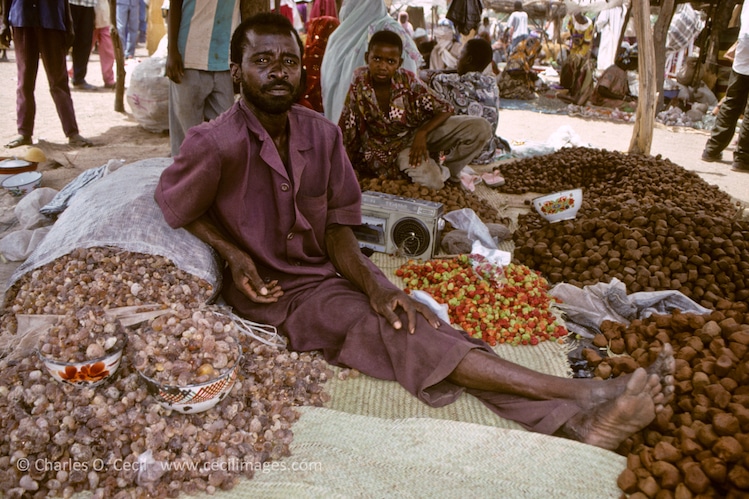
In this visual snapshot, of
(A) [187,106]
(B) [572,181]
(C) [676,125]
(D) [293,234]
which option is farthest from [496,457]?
(C) [676,125]

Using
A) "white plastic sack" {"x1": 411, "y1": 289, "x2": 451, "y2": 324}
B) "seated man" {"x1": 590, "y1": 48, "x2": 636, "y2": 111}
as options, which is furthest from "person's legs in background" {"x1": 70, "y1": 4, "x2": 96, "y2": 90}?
"seated man" {"x1": 590, "y1": 48, "x2": 636, "y2": 111}

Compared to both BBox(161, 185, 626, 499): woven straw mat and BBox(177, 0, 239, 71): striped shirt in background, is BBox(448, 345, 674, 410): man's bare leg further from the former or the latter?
BBox(177, 0, 239, 71): striped shirt in background

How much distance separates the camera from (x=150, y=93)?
19.5 feet

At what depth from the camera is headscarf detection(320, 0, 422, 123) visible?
4.93m

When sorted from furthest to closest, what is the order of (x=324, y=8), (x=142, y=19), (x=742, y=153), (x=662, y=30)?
1. (x=142, y=19)
2. (x=324, y=8)
3. (x=662, y=30)
4. (x=742, y=153)

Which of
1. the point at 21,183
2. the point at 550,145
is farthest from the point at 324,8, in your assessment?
the point at 21,183

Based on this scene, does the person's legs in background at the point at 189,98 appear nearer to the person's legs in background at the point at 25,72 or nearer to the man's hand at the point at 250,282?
the person's legs in background at the point at 25,72

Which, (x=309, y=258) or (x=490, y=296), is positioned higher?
(x=309, y=258)

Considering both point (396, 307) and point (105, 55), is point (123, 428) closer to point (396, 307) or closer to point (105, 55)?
point (396, 307)

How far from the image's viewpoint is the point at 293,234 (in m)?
2.10

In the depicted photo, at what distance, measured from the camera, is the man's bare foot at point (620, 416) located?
5.14ft

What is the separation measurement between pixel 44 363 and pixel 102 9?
9120 millimetres

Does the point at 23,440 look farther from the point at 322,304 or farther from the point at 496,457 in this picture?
the point at 496,457

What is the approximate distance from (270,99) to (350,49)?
3.41 metres
